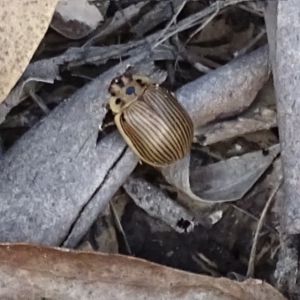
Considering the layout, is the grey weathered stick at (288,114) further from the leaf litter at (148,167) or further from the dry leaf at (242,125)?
the dry leaf at (242,125)

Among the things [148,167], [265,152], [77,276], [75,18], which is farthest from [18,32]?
[265,152]

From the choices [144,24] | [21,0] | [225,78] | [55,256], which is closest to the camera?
[55,256]

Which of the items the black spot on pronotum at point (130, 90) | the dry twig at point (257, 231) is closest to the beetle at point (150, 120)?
the black spot on pronotum at point (130, 90)

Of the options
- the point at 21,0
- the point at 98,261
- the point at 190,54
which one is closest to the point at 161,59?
the point at 190,54

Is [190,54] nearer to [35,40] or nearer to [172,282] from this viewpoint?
[35,40]

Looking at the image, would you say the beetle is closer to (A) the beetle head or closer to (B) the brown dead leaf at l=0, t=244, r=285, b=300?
(A) the beetle head

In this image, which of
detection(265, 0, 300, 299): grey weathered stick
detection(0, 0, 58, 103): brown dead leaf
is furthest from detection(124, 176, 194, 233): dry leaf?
detection(0, 0, 58, 103): brown dead leaf

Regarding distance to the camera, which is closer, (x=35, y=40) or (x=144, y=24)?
(x=35, y=40)
